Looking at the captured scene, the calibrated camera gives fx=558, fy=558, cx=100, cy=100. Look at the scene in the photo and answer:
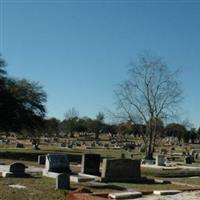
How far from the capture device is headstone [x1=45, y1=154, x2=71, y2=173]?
26.1 m

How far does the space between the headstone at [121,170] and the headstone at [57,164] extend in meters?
2.28

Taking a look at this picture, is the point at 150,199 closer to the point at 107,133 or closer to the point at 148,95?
the point at 148,95

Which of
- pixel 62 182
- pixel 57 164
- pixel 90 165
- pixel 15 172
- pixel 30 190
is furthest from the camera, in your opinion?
pixel 90 165

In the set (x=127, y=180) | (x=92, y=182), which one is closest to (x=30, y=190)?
(x=92, y=182)

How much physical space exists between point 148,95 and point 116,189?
3024 cm

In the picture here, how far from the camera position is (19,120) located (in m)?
51.9

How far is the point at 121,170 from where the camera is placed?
25.4 metres

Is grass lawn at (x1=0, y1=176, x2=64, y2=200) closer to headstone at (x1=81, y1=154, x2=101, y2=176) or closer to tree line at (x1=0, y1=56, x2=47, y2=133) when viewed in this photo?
headstone at (x1=81, y1=154, x2=101, y2=176)

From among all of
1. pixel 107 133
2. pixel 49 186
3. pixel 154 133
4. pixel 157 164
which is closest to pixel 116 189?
pixel 49 186

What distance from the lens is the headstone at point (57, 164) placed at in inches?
1027

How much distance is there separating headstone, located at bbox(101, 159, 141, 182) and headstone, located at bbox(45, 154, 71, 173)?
2.28 metres

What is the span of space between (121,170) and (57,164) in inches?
127

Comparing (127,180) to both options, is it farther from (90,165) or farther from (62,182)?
(62,182)

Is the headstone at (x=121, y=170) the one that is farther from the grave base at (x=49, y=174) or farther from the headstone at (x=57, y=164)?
the headstone at (x=57, y=164)
